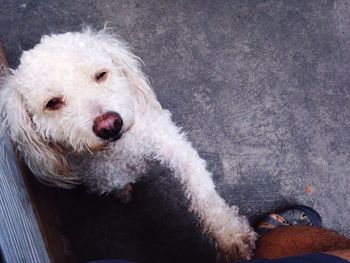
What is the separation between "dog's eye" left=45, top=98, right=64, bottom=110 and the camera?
4.26ft

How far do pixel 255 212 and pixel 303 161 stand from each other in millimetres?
323

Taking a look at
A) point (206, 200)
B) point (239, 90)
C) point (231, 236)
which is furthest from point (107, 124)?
point (239, 90)

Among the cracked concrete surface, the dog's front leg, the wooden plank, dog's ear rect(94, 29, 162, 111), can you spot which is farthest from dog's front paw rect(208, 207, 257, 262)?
the wooden plank

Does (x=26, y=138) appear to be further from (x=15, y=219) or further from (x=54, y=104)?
(x=15, y=219)

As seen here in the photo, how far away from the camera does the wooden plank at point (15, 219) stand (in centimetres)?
110

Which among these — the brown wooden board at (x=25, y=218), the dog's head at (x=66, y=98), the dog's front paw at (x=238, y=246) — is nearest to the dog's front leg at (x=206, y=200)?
the dog's front paw at (x=238, y=246)

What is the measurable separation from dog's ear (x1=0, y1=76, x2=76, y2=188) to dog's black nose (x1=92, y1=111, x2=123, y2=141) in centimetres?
25

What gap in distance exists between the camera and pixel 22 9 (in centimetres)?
205

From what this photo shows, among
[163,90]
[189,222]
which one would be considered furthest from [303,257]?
[163,90]

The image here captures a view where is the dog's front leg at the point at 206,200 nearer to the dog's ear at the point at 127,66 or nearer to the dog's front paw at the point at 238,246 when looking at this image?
the dog's front paw at the point at 238,246

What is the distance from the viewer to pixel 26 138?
1361mm

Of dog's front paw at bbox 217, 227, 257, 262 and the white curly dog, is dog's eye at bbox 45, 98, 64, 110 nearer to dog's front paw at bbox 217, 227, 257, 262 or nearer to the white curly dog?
the white curly dog

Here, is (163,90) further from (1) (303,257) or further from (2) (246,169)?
(1) (303,257)

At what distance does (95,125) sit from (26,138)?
278 millimetres
